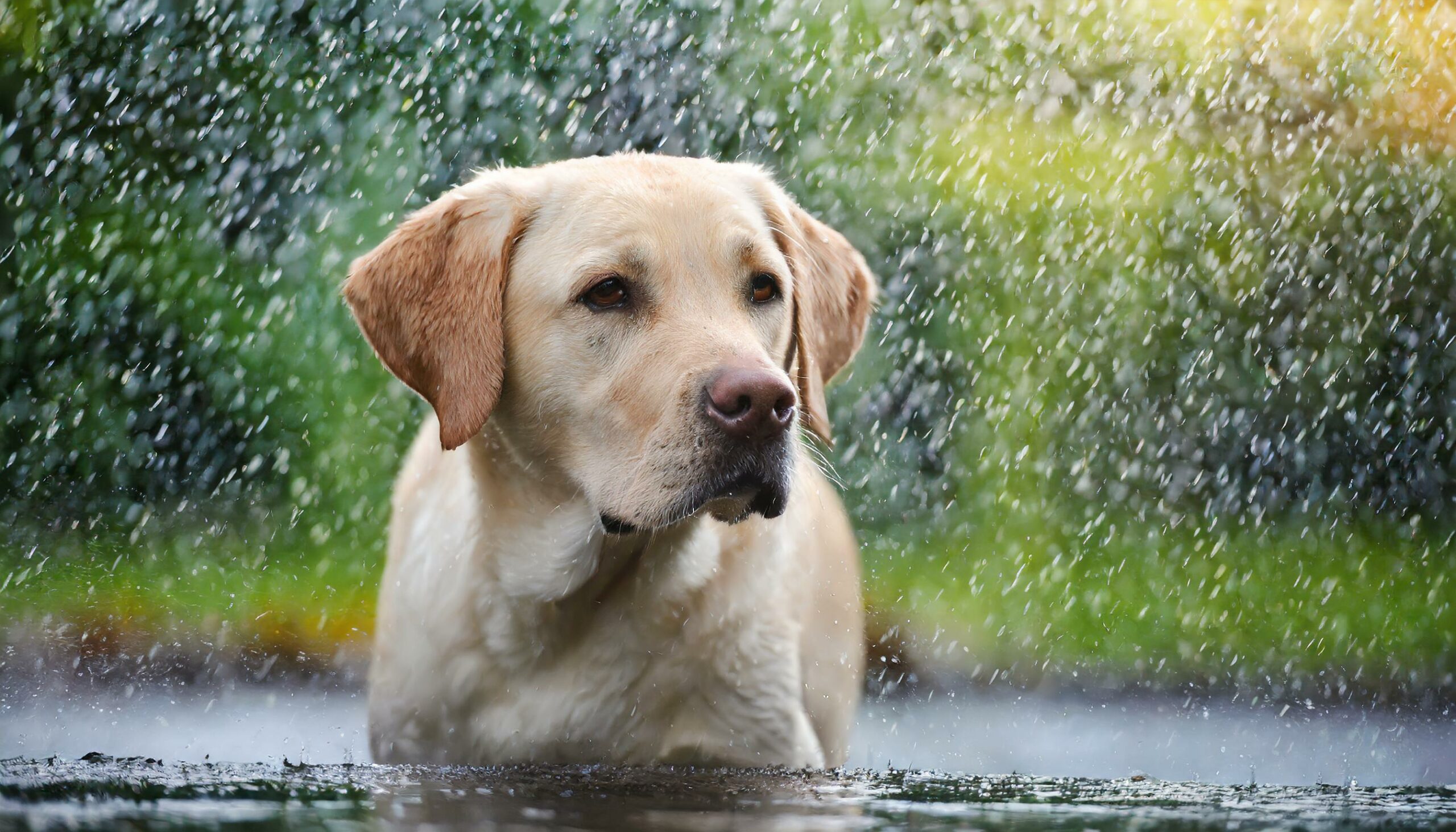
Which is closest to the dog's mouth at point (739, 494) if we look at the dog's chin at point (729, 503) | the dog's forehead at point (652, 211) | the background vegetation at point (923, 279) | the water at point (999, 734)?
the dog's chin at point (729, 503)

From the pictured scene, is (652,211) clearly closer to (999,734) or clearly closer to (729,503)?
(729,503)

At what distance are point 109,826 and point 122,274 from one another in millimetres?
6157

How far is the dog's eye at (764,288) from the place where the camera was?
122 inches

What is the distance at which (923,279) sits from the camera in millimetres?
8539

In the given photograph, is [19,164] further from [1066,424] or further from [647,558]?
[1066,424]

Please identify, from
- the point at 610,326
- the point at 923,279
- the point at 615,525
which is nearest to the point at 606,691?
the point at 615,525

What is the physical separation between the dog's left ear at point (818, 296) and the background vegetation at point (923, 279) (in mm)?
3867

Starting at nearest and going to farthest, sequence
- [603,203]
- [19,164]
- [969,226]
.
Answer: [603,203], [19,164], [969,226]

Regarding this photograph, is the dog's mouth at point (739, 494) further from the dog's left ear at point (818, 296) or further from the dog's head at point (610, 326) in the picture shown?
the dog's left ear at point (818, 296)

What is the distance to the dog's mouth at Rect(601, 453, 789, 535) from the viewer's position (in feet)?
8.84

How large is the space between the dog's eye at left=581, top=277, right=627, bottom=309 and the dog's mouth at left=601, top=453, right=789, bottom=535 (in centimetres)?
47

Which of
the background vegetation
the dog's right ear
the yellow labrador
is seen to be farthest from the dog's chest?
the background vegetation

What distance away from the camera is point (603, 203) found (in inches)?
120

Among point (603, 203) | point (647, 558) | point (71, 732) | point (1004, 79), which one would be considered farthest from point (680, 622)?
point (1004, 79)
